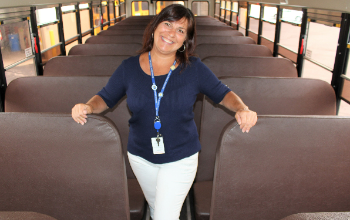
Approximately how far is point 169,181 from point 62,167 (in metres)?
0.50

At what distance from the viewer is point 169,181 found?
1367 millimetres

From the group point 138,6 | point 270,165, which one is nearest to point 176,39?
point 270,165

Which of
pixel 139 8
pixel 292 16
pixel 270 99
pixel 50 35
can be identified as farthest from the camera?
pixel 139 8

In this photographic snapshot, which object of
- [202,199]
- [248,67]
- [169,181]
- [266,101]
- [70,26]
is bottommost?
[202,199]

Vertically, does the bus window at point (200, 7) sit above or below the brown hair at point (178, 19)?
above

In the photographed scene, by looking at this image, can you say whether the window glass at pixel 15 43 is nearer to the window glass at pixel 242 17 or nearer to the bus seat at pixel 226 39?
the bus seat at pixel 226 39

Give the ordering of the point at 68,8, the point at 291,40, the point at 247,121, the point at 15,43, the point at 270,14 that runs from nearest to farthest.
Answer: the point at 247,121, the point at 15,43, the point at 270,14, the point at 68,8, the point at 291,40

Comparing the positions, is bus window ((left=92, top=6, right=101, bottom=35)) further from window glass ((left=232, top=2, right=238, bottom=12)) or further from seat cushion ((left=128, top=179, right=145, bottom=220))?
seat cushion ((left=128, top=179, right=145, bottom=220))

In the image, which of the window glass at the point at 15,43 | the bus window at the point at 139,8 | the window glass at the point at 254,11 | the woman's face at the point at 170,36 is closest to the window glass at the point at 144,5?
the bus window at the point at 139,8

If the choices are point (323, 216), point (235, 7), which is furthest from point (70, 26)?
point (323, 216)

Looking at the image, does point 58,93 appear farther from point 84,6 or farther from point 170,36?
point 84,6

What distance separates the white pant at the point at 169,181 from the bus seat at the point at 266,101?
0.42m

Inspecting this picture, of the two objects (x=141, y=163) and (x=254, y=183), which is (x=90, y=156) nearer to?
(x=141, y=163)

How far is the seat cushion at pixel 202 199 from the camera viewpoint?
1.61 m
